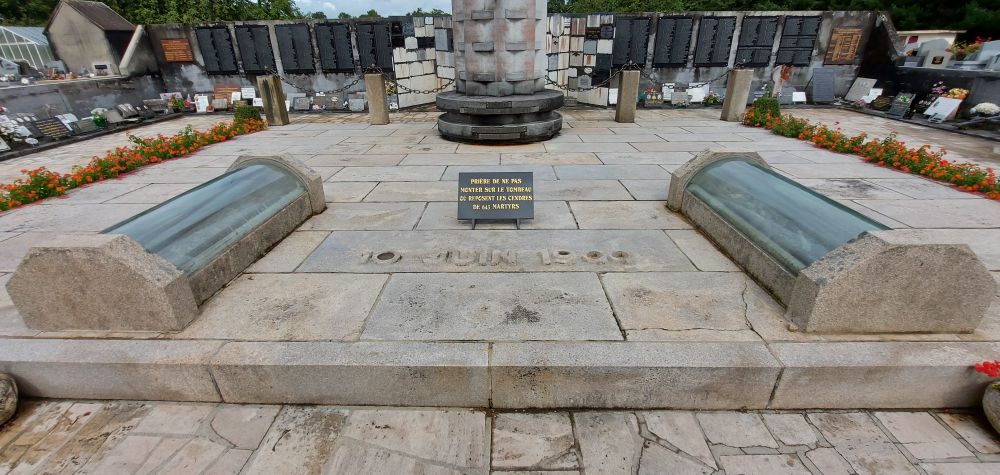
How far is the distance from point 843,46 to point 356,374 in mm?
18235

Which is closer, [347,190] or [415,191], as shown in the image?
[415,191]

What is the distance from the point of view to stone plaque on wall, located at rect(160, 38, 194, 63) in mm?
14789

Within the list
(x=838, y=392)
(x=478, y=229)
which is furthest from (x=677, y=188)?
(x=838, y=392)

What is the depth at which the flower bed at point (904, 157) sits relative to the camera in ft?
20.4

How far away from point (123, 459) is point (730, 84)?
13.9 meters

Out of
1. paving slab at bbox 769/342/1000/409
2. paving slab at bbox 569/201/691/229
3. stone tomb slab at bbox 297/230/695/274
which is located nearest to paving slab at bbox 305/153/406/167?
stone tomb slab at bbox 297/230/695/274

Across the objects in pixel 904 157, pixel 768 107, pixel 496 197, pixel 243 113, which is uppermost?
pixel 768 107

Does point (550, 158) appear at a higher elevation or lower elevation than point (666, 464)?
higher

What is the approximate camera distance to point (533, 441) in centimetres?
264

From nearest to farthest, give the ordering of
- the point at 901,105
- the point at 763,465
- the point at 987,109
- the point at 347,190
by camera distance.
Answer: the point at 763,465 → the point at 347,190 → the point at 987,109 → the point at 901,105

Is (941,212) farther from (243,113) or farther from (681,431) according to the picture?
(243,113)

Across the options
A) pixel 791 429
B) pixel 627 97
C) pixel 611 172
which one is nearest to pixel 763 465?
pixel 791 429

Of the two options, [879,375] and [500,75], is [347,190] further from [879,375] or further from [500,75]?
[879,375]

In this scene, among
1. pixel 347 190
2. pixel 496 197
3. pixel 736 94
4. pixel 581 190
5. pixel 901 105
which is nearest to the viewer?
pixel 496 197
